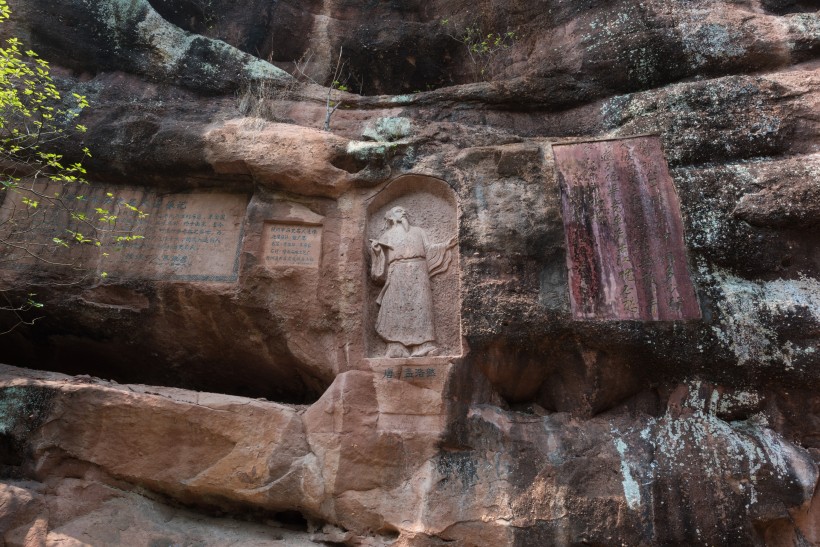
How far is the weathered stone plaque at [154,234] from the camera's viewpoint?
6.18m

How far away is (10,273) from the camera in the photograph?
611 cm

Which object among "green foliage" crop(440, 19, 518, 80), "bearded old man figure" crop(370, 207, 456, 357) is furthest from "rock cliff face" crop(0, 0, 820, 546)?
"green foliage" crop(440, 19, 518, 80)

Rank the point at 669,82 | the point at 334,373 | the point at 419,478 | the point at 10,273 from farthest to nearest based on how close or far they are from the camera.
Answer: the point at 669,82
the point at 10,273
the point at 334,373
the point at 419,478

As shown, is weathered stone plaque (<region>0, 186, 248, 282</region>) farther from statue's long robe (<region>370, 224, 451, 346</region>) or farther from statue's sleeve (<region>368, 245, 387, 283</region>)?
statue's long robe (<region>370, 224, 451, 346</region>)

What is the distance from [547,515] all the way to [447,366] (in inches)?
59.2

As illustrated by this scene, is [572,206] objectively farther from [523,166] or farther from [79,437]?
[79,437]

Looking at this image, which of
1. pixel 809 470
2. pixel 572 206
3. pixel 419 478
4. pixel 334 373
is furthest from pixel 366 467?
pixel 809 470

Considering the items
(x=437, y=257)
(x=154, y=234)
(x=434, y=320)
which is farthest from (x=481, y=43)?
(x=154, y=234)

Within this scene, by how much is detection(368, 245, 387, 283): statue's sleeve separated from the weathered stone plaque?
57.0 inches

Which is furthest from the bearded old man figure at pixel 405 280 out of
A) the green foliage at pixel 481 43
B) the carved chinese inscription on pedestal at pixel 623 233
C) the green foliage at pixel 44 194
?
the green foliage at pixel 481 43

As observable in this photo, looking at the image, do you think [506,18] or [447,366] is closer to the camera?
[447,366]

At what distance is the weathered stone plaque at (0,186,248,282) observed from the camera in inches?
243

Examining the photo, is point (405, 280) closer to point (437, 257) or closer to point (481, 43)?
point (437, 257)

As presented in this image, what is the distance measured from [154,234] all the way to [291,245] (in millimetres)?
1653
